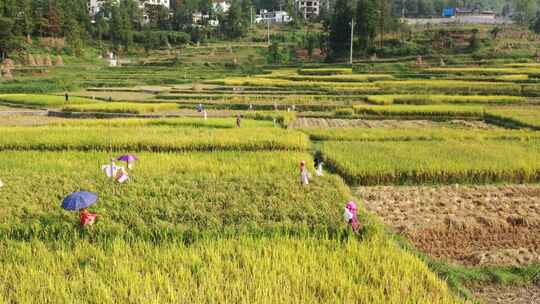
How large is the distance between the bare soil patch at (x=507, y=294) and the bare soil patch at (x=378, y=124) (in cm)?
1116

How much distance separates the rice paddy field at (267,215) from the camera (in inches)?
177

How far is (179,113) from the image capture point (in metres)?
19.5

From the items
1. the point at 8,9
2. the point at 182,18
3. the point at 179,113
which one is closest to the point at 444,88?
the point at 179,113

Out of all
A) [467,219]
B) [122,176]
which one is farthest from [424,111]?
[122,176]

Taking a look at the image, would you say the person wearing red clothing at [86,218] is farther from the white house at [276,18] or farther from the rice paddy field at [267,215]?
the white house at [276,18]

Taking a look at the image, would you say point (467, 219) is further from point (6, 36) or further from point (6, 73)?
point (6, 36)

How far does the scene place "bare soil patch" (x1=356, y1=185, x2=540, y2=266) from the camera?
235 inches

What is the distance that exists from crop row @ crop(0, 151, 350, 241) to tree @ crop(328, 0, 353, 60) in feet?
137

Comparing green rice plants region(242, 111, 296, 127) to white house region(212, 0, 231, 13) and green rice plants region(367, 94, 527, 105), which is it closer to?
green rice plants region(367, 94, 527, 105)

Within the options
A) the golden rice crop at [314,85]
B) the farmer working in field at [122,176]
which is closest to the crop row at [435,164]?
the farmer working in field at [122,176]

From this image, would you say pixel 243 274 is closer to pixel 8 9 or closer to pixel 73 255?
pixel 73 255

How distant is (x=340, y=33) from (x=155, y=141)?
40.9 metres

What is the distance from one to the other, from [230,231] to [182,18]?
73601 millimetres

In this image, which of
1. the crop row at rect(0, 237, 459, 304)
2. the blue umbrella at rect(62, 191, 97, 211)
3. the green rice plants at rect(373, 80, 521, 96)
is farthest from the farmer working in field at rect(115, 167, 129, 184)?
the green rice plants at rect(373, 80, 521, 96)
